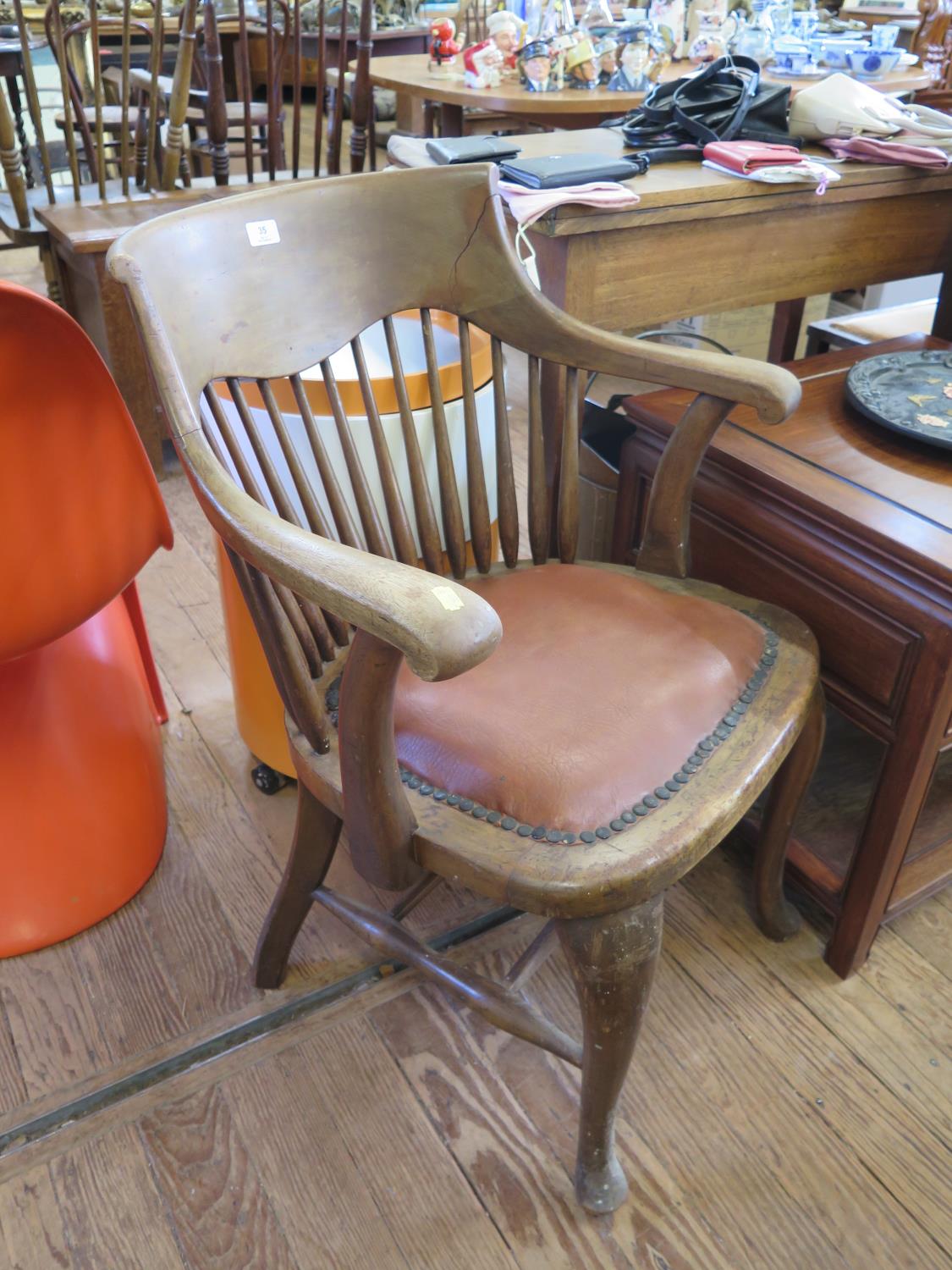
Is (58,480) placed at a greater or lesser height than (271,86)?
lesser

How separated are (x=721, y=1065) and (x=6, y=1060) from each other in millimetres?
820

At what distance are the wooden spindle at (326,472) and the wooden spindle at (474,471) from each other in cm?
17

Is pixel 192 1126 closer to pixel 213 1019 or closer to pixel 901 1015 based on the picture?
pixel 213 1019

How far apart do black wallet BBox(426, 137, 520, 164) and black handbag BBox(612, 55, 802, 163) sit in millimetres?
241

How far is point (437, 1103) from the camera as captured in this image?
44.3 inches

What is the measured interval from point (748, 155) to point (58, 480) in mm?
991

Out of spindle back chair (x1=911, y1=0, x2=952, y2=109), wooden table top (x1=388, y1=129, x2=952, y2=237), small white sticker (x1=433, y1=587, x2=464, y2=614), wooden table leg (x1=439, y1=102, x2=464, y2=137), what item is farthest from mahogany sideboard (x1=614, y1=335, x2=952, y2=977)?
spindle back chair (x1=911, y1=0, x2=952, y2=109)

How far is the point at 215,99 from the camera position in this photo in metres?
2.49

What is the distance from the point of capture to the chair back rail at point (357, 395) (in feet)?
2.72

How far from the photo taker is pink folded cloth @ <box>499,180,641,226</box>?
3.95 feet

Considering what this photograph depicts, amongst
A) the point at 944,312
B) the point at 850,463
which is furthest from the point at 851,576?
the point at 944,312

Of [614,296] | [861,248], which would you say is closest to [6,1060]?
[614,296]

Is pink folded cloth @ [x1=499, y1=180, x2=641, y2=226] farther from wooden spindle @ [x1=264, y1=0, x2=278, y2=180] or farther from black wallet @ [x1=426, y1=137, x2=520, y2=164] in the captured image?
wooden spindle @ [x1=264, y1=0, x2=278, y2=180]

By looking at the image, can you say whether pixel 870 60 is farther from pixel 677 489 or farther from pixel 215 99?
pixel 677 489
